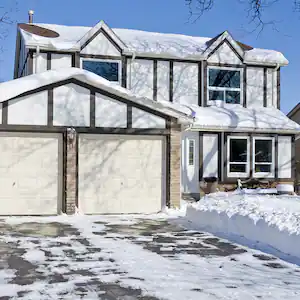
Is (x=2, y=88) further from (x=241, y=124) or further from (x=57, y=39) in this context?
(x=241, y=124)

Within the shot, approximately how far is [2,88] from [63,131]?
2113 mm

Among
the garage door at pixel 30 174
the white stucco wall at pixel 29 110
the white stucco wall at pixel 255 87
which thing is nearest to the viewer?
the white stucco wall at pixel 29 110

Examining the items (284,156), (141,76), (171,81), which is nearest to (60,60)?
(141,76)

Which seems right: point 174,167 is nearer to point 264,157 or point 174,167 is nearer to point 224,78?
point 264,157

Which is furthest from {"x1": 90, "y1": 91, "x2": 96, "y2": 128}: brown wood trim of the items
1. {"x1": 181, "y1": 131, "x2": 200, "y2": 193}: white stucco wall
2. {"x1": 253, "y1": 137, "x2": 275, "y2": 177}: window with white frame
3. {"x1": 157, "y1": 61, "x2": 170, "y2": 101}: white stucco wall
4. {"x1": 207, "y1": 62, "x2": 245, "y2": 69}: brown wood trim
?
{"x1": 253, "y1": 137, "x2": 275, "y2": 177}: window with white frame

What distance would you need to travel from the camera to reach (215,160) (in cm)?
2006

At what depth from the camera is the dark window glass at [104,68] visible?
2008cm

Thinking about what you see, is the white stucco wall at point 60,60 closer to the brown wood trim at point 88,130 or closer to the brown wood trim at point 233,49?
the brown wood trim at point 88,130

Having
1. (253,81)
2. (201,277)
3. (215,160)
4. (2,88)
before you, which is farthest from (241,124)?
(201,277)

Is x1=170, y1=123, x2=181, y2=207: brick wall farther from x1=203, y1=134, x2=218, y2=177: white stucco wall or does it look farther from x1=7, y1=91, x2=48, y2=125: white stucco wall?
x1=203, y1=134, x2=218, y2=177: white stucco wall

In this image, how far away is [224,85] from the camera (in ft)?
70.6

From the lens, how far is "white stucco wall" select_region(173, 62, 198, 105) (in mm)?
20891

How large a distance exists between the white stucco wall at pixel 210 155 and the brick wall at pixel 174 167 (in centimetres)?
521

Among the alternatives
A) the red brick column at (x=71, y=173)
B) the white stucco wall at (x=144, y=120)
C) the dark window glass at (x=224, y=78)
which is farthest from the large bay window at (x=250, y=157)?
the red brick column at (x=71, y=173)
